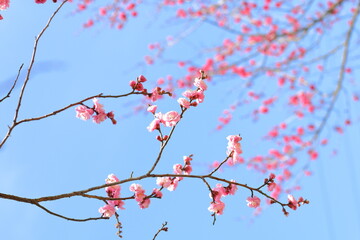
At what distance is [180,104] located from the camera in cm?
275

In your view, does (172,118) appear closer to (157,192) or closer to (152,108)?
(152,108)

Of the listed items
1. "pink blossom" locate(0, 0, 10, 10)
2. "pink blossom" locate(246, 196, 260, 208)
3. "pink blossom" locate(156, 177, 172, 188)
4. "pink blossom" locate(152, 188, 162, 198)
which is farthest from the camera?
"pink blossom" locate(246, 196, 260, 208)

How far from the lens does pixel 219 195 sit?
288cm

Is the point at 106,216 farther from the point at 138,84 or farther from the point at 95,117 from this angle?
the point at 138,84

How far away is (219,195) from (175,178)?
330 mm

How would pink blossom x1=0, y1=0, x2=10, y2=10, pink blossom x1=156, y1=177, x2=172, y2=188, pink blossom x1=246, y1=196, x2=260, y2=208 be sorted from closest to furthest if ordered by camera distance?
pink blossom x1=0, y1=0, x2=10, y2=10 < pink blossom x1=156, y1=177, x2=172, y2=188 < pink blossom x1=246, y1=196, x2=260, y2=208

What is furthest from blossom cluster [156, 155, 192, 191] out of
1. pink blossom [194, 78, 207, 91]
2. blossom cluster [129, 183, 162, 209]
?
pink blossom [194, 78, 207, 91]

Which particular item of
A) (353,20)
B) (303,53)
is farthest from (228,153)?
(303,53)

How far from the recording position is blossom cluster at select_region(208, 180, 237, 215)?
2834mm

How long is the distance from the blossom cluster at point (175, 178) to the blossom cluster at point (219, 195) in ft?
0.78

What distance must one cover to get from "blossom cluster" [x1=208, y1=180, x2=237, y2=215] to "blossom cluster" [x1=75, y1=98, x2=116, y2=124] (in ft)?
2.79

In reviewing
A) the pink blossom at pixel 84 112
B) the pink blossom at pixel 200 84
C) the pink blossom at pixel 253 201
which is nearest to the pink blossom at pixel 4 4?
the pink blossom at pixel 84 112

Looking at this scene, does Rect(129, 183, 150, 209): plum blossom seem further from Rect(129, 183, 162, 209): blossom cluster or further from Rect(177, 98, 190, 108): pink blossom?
Rect(177, 98, 190, 108): pink blossom

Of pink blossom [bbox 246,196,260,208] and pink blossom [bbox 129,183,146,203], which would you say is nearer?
pink blossom [bbox 129,183,146,203]
